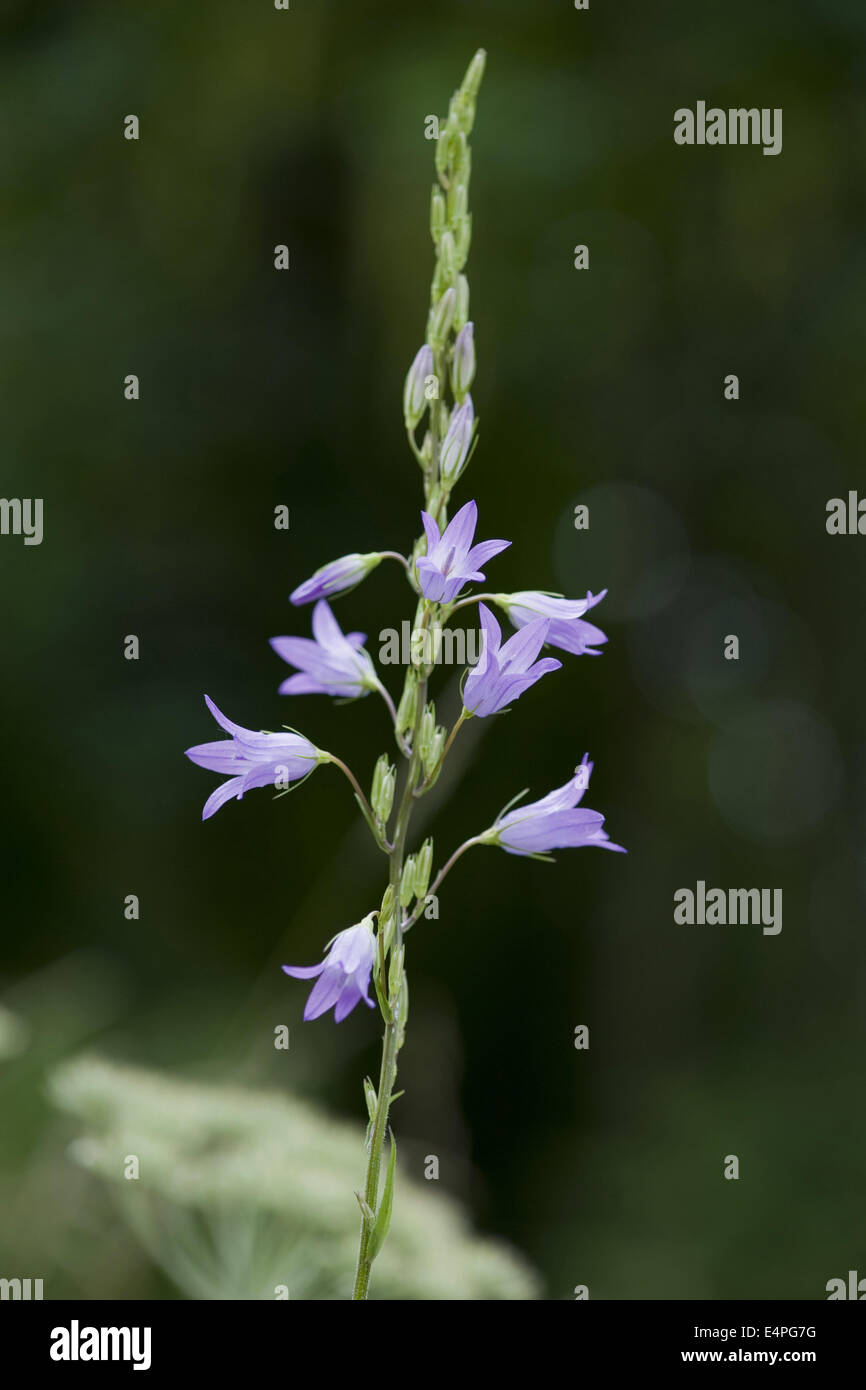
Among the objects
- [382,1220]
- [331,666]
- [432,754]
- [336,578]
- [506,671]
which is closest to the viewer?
[382,1220]

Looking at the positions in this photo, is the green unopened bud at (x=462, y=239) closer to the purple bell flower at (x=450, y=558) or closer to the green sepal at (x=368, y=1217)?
the purple bell flower at (x=450, y=558)

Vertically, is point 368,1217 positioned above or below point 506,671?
below

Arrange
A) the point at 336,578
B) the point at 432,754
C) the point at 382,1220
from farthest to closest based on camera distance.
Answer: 1. the point at 336,578
2. the point at 432,754
3. the point at 382,1220

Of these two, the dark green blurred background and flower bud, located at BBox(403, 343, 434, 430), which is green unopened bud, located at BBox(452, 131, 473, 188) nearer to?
flower bud, located at BBox(403, 343, 434, 430)

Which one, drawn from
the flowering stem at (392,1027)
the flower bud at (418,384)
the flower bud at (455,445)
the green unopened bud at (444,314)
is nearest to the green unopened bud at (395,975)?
the flowering stem at (392,1027)

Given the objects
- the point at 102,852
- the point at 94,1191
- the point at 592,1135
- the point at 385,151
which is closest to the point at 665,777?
the point at 592,1135

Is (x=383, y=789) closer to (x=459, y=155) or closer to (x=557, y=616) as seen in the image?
(x=557, y=616)

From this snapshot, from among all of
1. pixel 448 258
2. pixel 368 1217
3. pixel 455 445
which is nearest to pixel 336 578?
pixel 455 445
